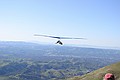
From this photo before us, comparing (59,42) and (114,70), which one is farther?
(114,70)

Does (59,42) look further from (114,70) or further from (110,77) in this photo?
(114,70)

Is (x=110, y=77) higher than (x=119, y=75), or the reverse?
(x=119, y=75)

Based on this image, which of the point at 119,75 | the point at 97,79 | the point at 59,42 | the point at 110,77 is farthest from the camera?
the point at 97,79

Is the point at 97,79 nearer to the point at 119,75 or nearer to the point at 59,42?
the point at 119,75

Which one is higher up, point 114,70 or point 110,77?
point 114,70

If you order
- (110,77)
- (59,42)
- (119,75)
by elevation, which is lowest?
(110,77)

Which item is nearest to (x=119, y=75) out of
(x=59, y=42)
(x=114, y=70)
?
(x=114, y=70)

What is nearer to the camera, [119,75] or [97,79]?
[119,75]

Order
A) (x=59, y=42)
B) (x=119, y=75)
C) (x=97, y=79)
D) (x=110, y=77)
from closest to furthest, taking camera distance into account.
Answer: (x=110, y=77)
(x=59, y=42)
(x=119, y=75)
(x=97, y=79)

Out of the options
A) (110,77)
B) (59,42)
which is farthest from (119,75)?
(110,77)
